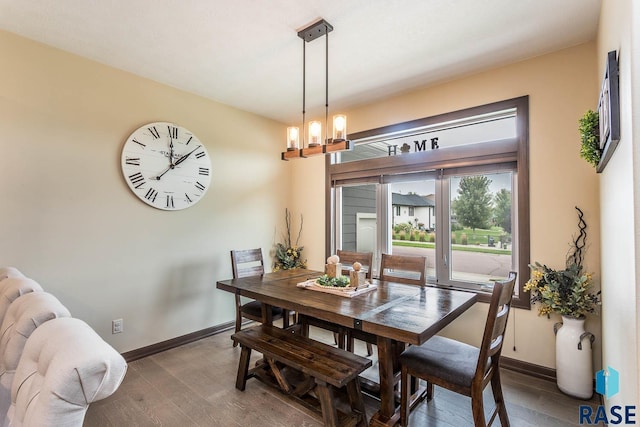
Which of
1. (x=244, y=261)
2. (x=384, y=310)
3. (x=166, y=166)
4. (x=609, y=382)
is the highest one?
(x=166, y=166)

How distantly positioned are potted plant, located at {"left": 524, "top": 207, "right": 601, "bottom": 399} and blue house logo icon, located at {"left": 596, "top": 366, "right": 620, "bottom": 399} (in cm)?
7

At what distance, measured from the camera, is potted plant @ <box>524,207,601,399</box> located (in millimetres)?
2287

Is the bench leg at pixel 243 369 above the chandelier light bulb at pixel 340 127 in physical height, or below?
below

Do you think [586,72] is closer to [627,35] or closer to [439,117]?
[439,117]

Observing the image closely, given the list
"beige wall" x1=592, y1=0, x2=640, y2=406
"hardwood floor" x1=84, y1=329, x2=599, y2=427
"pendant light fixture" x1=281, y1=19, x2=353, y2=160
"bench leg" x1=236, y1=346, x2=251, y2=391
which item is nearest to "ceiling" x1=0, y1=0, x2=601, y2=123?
"pendant light fixture" x1=281, y1=19, x2=353, y2=160

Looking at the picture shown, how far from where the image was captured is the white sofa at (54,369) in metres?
0.84

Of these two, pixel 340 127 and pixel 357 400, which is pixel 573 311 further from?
pixel 340 127

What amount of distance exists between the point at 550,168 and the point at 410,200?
53.1 inches

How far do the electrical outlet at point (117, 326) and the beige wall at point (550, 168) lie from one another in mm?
3265

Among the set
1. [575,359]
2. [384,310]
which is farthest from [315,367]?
[575,359]

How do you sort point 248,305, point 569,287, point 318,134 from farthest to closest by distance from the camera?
point 248,305 → point 318,134 → point 569,287

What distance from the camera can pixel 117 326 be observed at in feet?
9.48

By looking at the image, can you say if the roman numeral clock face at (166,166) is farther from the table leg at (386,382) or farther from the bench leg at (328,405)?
the table leg at (386,382)

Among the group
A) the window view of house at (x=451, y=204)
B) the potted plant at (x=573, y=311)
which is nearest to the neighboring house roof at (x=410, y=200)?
the window view of house at (x=451, y=204)
